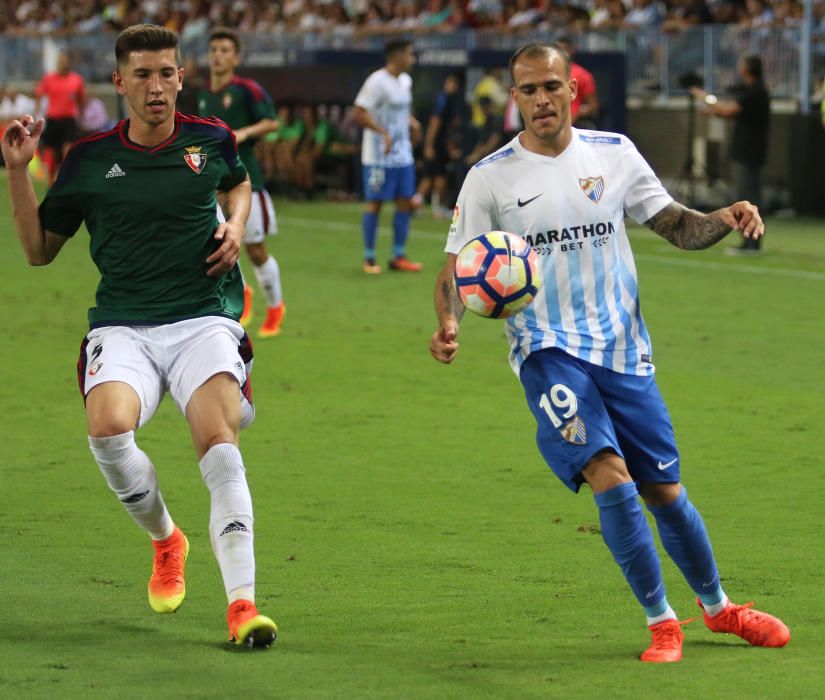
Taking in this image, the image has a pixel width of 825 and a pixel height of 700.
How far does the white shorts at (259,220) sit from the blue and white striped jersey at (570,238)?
715 cm

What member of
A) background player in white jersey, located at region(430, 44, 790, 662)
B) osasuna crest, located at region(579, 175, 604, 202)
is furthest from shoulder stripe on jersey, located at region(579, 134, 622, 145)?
osasuna crest, located at region(579, 175, 604, 202)

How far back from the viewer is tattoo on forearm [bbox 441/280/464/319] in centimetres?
571

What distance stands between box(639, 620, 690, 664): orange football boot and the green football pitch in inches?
2.9

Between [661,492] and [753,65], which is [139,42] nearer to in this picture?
[661,492]

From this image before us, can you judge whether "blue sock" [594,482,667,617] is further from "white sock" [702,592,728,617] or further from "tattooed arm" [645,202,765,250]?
"tattooed arm" [645,202,765,250]

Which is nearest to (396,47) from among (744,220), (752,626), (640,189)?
(640,189)

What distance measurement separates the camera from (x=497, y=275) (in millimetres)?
5367

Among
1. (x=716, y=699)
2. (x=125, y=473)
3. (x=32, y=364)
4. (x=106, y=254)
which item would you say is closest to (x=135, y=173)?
(x=106, y=254)

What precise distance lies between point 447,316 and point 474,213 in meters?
0.40

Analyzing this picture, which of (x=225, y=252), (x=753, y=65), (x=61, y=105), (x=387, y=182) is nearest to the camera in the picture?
(x=225, y=252)

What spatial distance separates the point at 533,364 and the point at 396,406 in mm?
5122

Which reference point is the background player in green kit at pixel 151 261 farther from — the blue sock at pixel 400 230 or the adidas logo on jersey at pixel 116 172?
the blue sock at pixel 400 230

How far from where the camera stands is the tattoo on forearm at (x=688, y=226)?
5.70 meters

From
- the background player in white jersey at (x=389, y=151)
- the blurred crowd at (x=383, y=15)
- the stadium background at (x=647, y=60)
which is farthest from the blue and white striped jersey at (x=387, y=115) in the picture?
the blurred crowd at (x=383, y=15)
